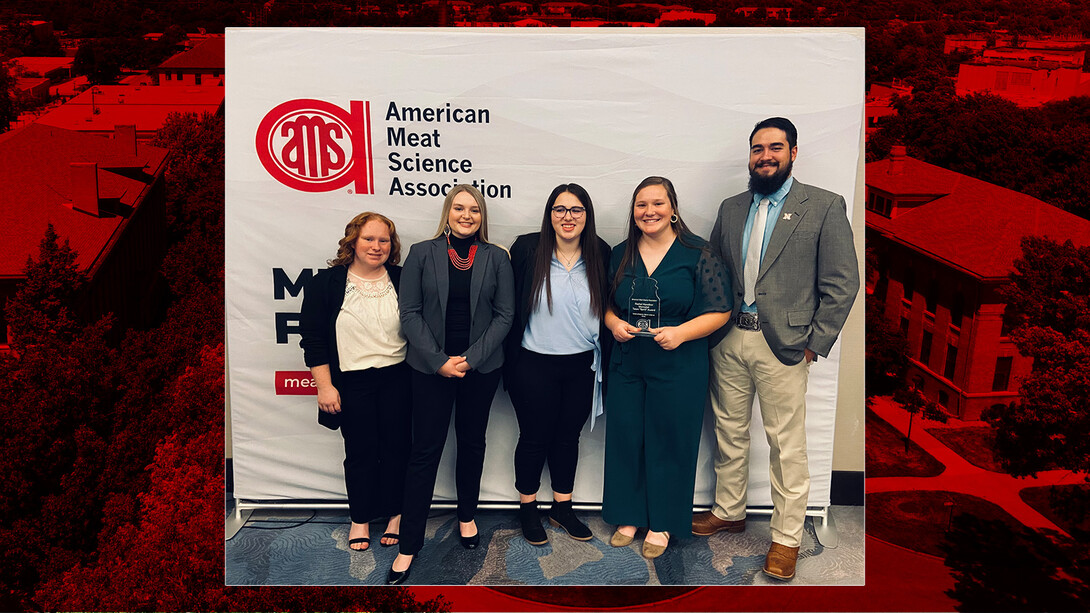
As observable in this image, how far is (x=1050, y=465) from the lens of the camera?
20.1m

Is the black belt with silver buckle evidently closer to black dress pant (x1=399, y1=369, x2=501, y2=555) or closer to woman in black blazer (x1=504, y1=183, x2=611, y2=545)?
woman in black blazer (x1=504, y1=183, x2=611, y2=545)

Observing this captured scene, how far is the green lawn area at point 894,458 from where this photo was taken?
25.8 m

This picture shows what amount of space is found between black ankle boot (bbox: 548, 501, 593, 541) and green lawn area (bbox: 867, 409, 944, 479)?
22.3 meters

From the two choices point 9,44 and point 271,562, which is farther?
point 9,44

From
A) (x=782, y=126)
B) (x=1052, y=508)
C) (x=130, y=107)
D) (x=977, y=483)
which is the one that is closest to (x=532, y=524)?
(x=782, y=126)

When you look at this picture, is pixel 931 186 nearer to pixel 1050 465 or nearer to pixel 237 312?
pixel 1050 465

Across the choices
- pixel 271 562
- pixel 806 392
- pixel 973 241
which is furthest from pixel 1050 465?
pixel 271 562

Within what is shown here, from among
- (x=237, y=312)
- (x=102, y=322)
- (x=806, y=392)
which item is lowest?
(x=102, y=322)

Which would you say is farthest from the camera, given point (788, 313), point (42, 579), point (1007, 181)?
point (1007, 181)

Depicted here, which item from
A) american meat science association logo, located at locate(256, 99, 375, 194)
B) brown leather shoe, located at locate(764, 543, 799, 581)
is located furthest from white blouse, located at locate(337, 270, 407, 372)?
brown leather shoe, located at locate(764, 543, 799, 581)

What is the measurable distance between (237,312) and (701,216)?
2.78 m

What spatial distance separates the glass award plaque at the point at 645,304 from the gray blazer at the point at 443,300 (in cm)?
70

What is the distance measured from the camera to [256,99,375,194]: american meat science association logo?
191 inches

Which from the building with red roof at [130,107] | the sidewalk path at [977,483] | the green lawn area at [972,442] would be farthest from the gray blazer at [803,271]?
the building with red roof at [130,107]
